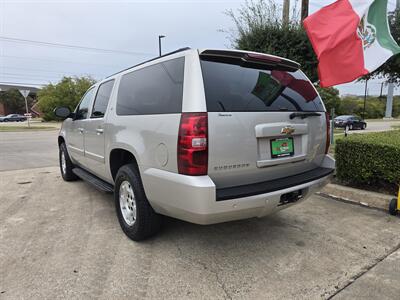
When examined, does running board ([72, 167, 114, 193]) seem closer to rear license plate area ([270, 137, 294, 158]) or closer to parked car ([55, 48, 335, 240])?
parked car ([55, 48, 335, 240])

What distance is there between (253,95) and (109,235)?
230cm

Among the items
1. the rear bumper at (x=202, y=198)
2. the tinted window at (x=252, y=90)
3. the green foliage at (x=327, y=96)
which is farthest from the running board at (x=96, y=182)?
the green foliage at (x=327, y=96)

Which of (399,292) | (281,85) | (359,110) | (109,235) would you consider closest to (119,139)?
(109,235)

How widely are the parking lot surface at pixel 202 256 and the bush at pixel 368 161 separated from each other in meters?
0.58

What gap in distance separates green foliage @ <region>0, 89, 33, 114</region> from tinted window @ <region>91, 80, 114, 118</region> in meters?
83.3

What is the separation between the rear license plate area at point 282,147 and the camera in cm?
284

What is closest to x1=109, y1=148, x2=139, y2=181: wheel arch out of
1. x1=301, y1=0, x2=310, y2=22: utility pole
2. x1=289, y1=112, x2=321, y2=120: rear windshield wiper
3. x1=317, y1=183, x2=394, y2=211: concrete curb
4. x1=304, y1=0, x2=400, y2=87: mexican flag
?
x1=289, y1=112, x2=321, y2=120: rear windshield wiper

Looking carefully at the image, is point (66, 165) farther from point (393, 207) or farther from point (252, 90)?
point (393, 207)

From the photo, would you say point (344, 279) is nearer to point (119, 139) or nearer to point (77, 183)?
point (119, 139)

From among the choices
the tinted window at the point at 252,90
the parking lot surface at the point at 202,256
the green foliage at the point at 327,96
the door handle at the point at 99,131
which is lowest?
the parking lot surface at the point at 202,256

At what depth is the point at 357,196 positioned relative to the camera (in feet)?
15.1

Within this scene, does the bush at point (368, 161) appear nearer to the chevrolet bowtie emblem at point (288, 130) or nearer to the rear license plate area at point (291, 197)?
the rear license plate area at point (291, 197)

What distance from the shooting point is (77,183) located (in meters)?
6.13

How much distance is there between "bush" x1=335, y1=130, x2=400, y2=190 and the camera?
14.1 ft
